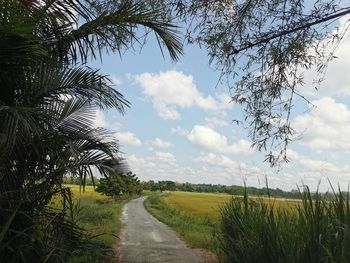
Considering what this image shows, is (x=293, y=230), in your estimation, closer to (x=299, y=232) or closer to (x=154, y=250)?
(x=299, y=232)

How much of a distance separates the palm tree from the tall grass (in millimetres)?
2365

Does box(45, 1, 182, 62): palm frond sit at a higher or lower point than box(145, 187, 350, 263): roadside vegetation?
higher

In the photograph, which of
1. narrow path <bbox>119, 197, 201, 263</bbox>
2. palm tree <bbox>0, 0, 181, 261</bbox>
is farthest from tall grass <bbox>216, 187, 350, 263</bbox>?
narrow path <bbox>119, 197, 201, 263</bbox>

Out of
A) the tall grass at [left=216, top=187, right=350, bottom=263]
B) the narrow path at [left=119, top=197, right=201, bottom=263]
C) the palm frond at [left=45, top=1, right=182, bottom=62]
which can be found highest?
the palm frond at [left=45, top=1, right=182, bottom=62]

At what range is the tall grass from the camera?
4352 mm

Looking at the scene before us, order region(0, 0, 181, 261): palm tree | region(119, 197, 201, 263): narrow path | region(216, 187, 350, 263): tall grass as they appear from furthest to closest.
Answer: region(119, 197, 201, 263): narrow path < region(0, 0, 181, 261): palm tree < region(216, 187, 350, 263): tall grass

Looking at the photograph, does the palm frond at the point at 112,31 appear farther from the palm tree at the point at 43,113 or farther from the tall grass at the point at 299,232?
the tall grass at the point at 299,232

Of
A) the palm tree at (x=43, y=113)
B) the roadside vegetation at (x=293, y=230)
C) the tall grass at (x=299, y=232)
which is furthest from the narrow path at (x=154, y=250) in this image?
the palm tree at (x=43, y=113)

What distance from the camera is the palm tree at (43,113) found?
5501 mm

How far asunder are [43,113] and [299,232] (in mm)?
3206

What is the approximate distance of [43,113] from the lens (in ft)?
18.6

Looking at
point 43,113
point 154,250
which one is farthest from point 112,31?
point 154,250

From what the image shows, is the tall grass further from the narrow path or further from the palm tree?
the narrow path

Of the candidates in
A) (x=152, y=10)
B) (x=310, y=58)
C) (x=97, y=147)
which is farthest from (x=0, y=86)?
(x=310, y=58)
